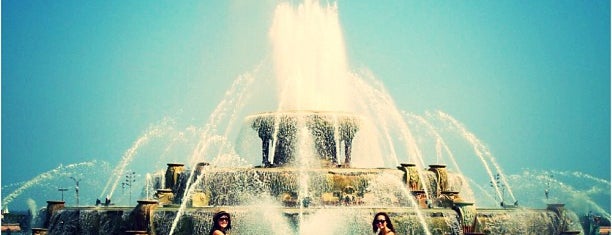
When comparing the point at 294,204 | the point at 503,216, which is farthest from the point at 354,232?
the point at 503,216

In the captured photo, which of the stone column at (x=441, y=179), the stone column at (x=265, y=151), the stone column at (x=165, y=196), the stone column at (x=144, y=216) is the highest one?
the stone column at (x=265, y=151)

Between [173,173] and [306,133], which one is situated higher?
[306,133]

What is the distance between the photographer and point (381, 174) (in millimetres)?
25156

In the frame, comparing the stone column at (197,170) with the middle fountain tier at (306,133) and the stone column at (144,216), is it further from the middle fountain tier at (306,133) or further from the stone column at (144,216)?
the middle fountain tier at (306,133)

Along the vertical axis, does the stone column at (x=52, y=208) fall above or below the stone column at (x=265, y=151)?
below

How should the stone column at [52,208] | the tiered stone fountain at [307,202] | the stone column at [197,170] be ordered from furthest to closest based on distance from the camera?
the stone column at [197,170], the stone column at [52,208], the tiered stone fountain at [307,202]

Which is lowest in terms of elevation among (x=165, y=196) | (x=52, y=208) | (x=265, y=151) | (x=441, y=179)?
(x=52, y=208)

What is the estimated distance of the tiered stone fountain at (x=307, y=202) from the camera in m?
21.2

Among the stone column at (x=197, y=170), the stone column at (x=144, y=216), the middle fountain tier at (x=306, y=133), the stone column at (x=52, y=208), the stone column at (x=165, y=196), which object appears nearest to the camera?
the stone column at (x=144, y=216)

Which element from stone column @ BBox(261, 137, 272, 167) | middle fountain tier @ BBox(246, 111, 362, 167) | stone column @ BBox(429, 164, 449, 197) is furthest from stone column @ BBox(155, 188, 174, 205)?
stone column @ BBox(429, 164, 449, 197)

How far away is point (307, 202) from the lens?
22.4m

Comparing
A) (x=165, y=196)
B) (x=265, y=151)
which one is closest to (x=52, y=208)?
(x=165, y=196)

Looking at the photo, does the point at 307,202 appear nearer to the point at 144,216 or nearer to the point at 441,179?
the point at 144,216

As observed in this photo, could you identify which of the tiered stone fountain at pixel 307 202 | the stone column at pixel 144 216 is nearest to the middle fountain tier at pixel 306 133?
the tiered stone fountain at pixel 307 202
